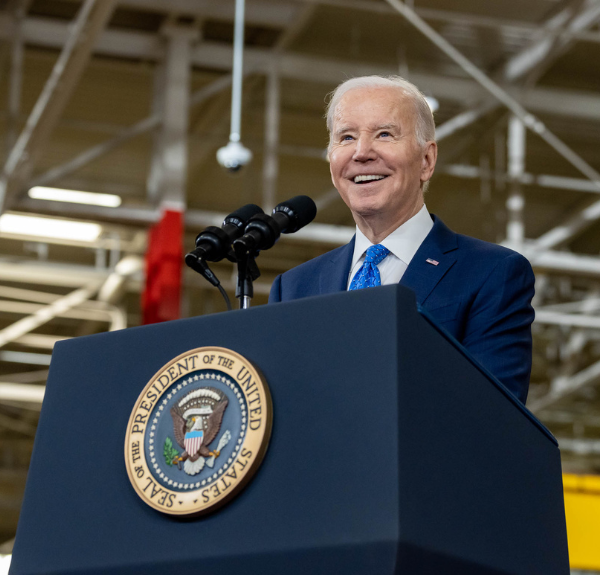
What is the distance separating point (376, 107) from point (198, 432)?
0.87 metres

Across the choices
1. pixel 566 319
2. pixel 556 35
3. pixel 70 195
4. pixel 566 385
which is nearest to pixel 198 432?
pixel 556 35

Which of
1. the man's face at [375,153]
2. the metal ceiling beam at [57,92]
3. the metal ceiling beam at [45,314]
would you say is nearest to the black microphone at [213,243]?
the man's face at [375,153]

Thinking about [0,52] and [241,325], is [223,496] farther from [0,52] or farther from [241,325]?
[0,52]

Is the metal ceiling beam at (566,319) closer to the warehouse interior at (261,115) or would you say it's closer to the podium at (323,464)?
the warehouse interior at (261,115)

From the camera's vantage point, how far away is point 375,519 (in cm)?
111

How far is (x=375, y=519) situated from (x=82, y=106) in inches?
404

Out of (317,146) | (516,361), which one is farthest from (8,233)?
(516,361)

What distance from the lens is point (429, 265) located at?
1761 mm

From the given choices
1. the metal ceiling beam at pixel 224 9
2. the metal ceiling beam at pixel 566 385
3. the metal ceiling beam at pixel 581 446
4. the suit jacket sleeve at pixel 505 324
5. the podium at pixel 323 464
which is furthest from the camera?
the metal ceiling beam at pixel 581 446

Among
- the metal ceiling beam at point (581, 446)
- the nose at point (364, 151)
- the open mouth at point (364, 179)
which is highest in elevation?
the metal ceiling beam at point (581, 446)

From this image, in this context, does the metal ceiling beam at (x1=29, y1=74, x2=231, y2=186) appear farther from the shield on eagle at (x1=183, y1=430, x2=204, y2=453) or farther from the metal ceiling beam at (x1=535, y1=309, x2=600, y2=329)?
the shield on eagle at (x1=183, y1=430, x2=204, y2=453)

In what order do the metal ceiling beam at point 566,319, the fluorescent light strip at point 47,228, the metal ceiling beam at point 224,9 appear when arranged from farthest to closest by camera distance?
1. the metal ceiling beam at point 566,319
2. the fluorescent light strip at point 47,228
3. the metal ceiling beam at point 224,9

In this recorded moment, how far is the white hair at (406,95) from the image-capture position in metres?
1.93

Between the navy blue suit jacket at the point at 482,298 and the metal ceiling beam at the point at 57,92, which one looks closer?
the navy blue suit jacket at the point at 482,298
